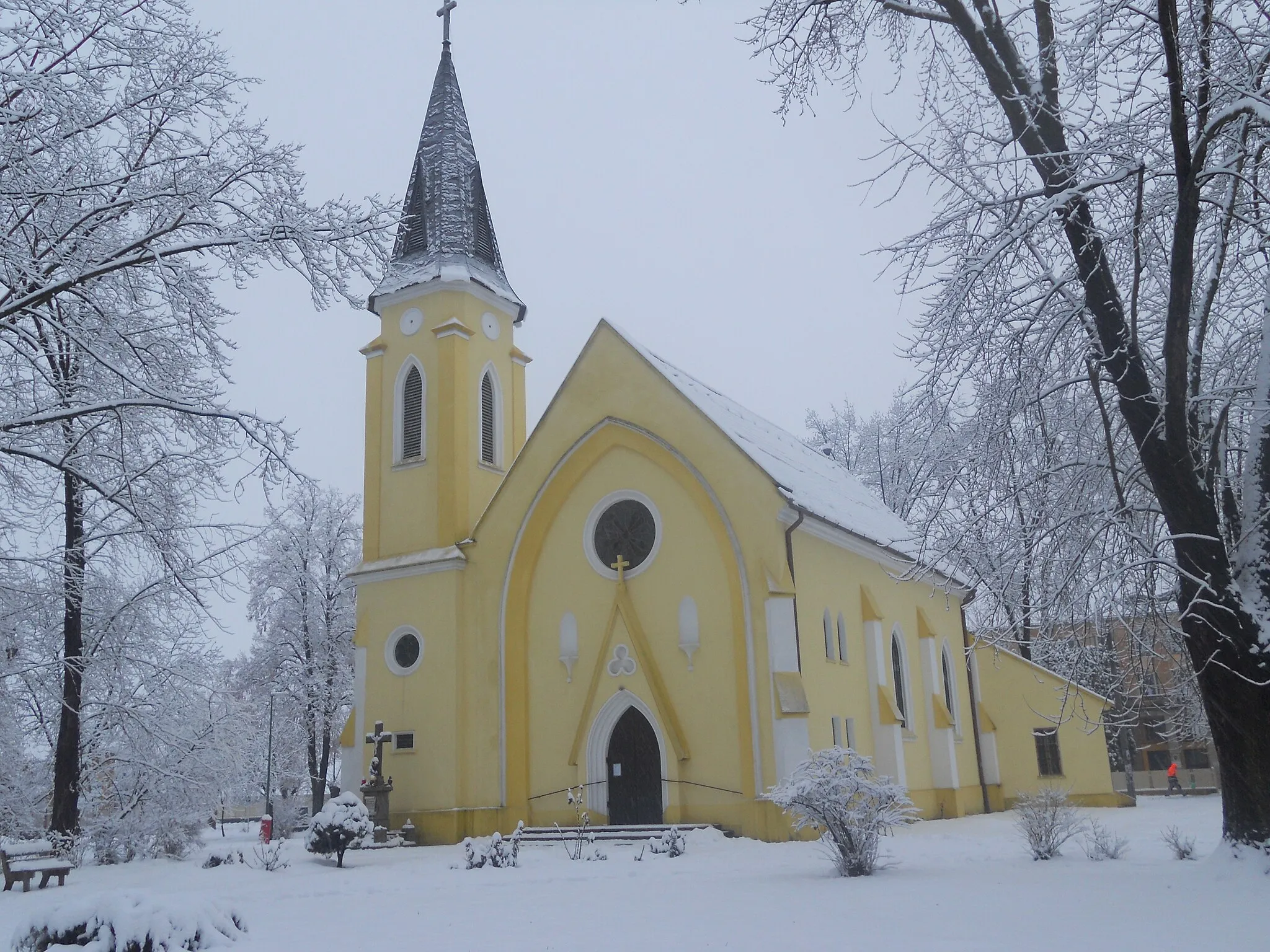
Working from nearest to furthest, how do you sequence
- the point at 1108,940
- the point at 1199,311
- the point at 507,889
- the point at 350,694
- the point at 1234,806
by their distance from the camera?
1. the point at 1108,940
2. the point at 1234,806
3. the point at 1199,311
4. the point at 507,889
5. the point at 350,694

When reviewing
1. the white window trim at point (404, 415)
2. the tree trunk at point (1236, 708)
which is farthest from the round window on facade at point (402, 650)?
the tree trunk at point (1236, 708)

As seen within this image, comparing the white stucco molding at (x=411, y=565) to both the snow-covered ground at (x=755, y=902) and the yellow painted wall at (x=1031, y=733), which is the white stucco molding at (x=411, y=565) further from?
the yellow painted wall at (x=1031, y=733)

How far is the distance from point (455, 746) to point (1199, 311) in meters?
16.9

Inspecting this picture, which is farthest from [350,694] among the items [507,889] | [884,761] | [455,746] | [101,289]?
[101,289]

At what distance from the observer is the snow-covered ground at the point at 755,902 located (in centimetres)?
814

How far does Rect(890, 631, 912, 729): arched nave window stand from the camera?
25594 millimetres

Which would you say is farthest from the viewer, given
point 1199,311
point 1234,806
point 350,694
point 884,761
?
point 350,694

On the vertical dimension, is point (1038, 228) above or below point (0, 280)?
above

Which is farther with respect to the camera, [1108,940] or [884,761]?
[884,761]

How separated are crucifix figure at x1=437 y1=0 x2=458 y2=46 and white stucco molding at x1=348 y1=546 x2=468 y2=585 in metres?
14.8

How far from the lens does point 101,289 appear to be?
10383mm

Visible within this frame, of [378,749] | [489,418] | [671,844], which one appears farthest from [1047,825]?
[489,418]

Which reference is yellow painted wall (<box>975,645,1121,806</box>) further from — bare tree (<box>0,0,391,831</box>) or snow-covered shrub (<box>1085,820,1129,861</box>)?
bare tree (<box>0,0,391,831</box>)

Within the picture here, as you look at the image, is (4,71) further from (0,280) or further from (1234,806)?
(1234,806)
